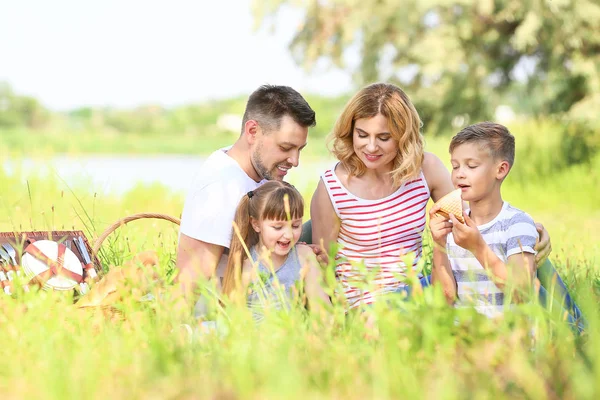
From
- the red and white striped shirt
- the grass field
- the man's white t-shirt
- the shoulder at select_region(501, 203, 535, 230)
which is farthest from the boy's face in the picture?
the man's white t-shirt

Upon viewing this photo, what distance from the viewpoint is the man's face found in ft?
12.4

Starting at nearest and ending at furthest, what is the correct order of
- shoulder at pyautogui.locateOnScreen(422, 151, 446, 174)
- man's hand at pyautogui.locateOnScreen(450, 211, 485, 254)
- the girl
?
man's hand at pyautogui.locateOnScreen(450, 211, 485, 254)
the girl
shoulder at pyautogui.locateOnScreen(422, 151, 446, 174)

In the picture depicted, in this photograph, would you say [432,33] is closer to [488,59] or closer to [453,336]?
[488,59]

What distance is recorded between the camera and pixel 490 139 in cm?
320

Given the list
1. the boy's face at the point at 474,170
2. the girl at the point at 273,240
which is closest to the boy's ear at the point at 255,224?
the girl at the point at 273,240

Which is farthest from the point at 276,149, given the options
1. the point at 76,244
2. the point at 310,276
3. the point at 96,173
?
the point at 96,173

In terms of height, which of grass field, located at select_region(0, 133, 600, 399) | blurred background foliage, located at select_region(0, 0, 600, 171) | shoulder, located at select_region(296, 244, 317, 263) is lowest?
grass field, located at select_region(0, 133, 600, 399)

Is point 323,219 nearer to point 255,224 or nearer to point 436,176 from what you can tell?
point 255,224

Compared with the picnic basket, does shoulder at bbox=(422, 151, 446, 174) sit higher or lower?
higher

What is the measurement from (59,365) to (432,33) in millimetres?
10717

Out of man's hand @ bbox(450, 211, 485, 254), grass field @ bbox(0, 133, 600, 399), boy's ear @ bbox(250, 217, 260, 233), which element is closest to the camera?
grass field @ bbox(0, 133, 600, 399)

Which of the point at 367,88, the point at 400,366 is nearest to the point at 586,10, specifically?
the point at 367,88

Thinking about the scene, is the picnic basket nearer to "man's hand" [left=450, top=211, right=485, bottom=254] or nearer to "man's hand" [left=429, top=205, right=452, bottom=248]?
"man's hand" [left=429, top=205, right=452, bottom=248]

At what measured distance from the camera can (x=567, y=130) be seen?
435 inches
